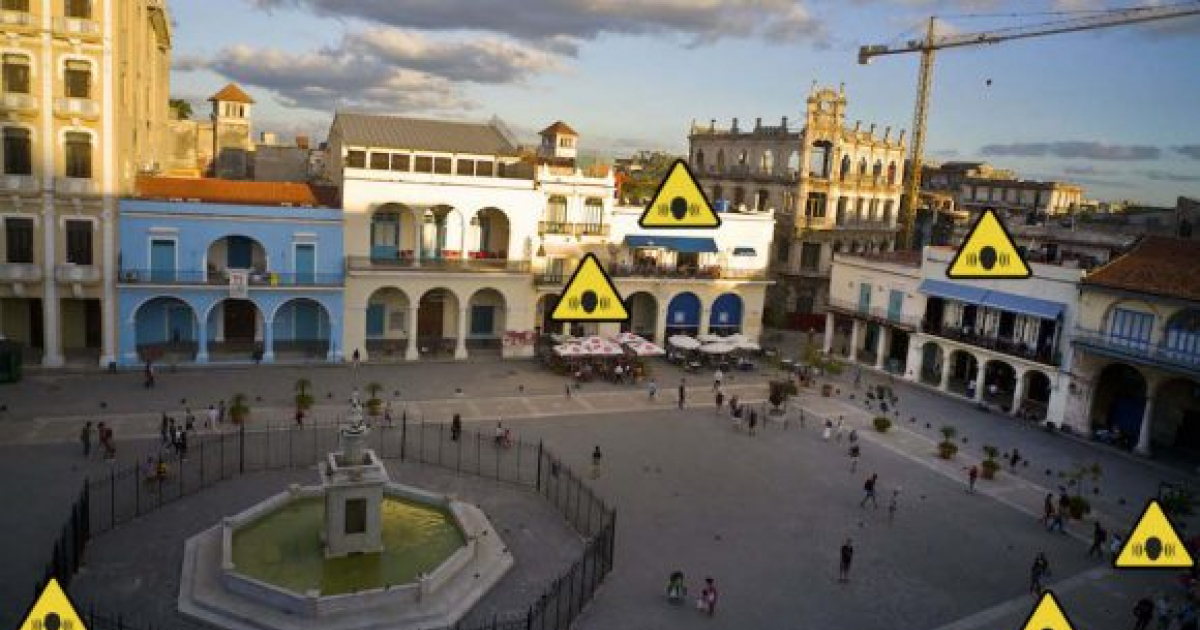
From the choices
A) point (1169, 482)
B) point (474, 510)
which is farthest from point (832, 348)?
point (474, 510)

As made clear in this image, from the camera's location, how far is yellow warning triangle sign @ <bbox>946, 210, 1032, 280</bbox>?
18125 millimetres

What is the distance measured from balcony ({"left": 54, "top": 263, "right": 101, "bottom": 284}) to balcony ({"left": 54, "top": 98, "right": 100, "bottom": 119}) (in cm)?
711

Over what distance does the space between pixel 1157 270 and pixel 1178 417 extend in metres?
7.86

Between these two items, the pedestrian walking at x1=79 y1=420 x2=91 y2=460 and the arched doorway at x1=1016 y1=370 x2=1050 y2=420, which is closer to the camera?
the pedestrian walking at x1=79 y1=420 x2=91 y2=460

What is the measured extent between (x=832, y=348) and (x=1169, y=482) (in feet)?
84.9

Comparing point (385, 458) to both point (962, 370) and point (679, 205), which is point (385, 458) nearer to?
point (679, 205)

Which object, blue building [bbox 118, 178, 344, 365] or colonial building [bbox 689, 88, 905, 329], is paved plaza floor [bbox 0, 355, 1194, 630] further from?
colonial building [bbox 689, 88, 905, 329]

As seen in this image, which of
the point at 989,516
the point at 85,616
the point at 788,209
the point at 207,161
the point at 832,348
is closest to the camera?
the point at 85,616

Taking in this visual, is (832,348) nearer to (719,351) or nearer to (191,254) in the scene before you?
(719,351)

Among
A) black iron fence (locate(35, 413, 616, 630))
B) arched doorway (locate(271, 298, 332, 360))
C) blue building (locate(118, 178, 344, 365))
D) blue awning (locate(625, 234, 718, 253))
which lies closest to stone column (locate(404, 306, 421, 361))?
blue building (locate(118, 178, 344, 365))

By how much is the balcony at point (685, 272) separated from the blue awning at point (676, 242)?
1604 mm

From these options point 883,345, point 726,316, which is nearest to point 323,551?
point 726,316

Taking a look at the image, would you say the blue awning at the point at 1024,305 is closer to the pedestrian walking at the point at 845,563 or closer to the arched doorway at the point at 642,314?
the arched doorway at the point at 642,314

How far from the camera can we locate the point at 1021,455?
4122 cm
